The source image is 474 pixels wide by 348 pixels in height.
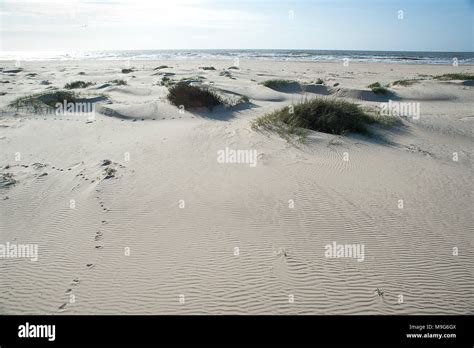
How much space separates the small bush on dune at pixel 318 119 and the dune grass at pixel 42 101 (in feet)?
25.5

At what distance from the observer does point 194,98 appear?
12.5 meters

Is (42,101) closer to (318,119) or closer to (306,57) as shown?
(318,119)

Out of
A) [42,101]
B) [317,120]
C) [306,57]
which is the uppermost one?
[306,57]

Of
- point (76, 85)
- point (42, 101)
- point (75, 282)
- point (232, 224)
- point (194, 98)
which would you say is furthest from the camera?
point (76, 85)

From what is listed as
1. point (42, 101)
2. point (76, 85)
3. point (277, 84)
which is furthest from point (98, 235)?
point (76, 85)

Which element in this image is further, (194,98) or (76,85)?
(76,85)

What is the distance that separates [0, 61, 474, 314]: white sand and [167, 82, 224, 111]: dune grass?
10.8 ft

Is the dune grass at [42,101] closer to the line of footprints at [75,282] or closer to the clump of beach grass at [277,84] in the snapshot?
the line of footprints at [75,282]

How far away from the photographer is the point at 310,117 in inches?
401

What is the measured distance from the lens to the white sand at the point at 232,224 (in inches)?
145

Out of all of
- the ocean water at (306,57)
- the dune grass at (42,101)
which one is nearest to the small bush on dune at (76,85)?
the dune grass at (42,101)

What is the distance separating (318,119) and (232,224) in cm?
610
